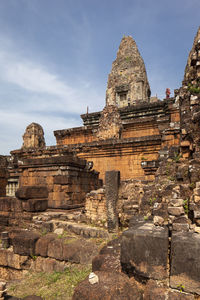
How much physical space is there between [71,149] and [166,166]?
6419 millimetres

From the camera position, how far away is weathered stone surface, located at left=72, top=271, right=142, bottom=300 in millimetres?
2260

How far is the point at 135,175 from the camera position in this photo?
29.7 feet

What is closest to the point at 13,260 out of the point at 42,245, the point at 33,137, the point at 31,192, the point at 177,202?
the point at 42,245

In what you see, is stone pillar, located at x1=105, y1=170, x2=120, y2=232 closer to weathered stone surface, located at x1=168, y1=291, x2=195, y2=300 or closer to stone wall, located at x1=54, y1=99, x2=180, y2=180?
stone wall, located at x1=54, y1=99, x2=180, y2=180

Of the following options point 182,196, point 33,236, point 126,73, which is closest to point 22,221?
point 33,236

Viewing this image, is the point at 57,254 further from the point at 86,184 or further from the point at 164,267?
the point at 86,184

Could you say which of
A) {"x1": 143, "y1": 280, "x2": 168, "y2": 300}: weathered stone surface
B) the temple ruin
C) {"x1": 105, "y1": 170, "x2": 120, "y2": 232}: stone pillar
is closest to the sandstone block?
the temple ruin

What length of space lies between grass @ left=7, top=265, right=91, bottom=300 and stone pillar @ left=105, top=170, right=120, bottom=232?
1225 millimetres

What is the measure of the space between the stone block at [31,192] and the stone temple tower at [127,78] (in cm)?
1880

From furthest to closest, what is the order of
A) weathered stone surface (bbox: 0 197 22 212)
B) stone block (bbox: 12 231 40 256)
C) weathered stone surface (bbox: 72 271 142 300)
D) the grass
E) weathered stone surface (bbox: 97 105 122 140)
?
weathered stone surface (bbox: 97 105 122 140)
weathered stone surface (bbox: 0 197 22 212)
stone block (bbox: 12 231 40 256)
the grass
weathered stone surface (bbox: 72 271 142 300)

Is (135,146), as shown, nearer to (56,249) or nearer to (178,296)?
(56,249)

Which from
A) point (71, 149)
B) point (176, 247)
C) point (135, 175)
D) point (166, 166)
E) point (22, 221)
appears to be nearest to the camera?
point (176, 247)

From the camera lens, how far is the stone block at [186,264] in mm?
2100

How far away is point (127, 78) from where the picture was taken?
82.3 ft
